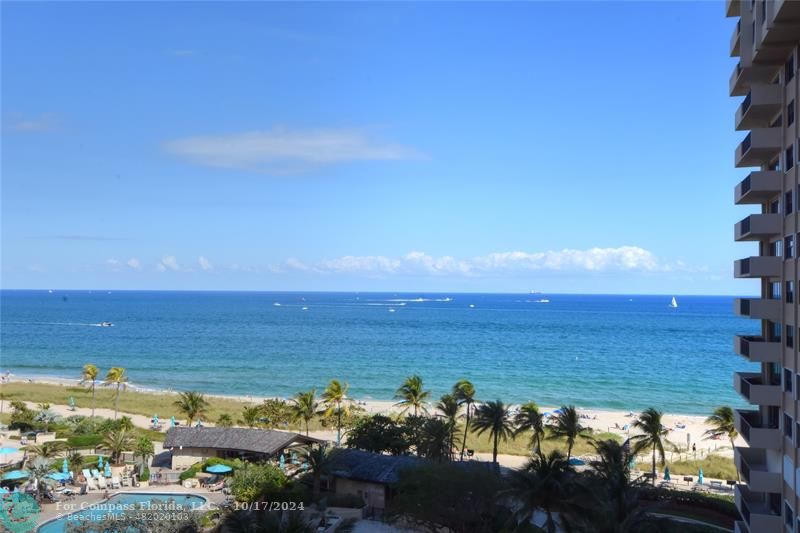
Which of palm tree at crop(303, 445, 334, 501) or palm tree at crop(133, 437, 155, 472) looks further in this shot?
palm tree at crop(133, 437, 155, 472)

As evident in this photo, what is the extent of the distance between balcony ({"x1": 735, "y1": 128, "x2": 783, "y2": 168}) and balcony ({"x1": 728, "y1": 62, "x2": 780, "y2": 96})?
2.08m

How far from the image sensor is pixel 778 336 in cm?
2414

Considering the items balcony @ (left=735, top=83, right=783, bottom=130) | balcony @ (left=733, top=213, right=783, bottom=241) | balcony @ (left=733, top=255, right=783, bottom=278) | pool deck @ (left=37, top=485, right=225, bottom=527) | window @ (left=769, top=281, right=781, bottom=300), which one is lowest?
pool deck @ (left=37, top=485, right=225, bottom=527)

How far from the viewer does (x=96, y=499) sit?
36250mm

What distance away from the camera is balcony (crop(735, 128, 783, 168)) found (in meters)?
23.4

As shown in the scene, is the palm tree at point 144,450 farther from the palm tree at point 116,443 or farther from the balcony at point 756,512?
the balcony at point 756,512

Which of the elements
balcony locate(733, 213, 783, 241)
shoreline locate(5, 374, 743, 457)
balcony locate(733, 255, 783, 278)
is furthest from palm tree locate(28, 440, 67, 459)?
balcony locate(733, 213, 783, 241)

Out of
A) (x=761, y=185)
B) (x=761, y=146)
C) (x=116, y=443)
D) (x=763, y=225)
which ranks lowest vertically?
(x=116, y=443)

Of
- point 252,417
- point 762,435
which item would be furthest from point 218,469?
point 762,435

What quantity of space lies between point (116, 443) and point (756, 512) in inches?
1543

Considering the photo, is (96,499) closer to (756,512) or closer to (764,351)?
(756,512)

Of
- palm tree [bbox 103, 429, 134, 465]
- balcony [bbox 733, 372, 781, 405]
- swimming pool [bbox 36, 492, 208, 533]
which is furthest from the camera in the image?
palm tree [bbox 103, 429, 134, 465]

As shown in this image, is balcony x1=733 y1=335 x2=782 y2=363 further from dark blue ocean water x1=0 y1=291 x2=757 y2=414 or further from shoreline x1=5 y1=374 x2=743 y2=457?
dark blue ocean water x1=0 y1=291 x2=757 y2=414

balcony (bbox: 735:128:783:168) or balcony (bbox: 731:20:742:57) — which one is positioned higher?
balcony (bbox: 731:20:742:57)
